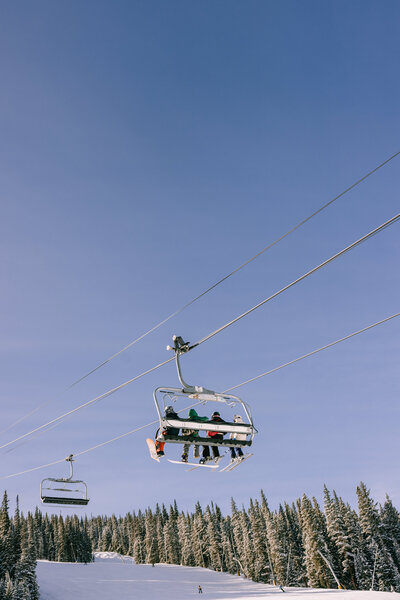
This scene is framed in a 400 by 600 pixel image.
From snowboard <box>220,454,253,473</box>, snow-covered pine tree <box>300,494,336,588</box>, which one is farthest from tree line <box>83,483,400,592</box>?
snowboard <box>220,454,253,473</box>

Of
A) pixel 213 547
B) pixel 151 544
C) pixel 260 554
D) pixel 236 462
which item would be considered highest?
pixel 151 544

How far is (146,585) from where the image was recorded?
93.5 metres

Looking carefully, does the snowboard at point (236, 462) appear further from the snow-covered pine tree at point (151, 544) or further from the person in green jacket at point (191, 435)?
the snow-covered pine tree at point (151, 544)

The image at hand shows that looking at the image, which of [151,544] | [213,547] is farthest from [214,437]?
[151,544]

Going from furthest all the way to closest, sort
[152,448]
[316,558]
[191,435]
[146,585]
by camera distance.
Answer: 1. [146,585]
2. [316,558]
3. [152,448]
4. [191,435]

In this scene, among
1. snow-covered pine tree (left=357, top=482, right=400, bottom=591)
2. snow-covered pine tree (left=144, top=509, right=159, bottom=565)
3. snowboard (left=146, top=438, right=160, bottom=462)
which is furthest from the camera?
snow-covered pine tree (left=144, top=509, right=159, bottom=565)

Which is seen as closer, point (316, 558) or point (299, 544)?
point (316, 558)

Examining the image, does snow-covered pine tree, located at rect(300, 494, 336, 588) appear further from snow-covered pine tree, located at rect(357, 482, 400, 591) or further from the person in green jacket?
the person in green jacket

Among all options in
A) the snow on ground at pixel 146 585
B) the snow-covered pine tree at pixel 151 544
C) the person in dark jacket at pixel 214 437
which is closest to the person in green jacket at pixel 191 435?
the person in dark jacket at pixel 214 437

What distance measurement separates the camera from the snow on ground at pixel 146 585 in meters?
78.1

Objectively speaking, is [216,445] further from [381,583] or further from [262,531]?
[262,531]

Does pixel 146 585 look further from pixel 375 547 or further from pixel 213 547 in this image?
pixel 375 547

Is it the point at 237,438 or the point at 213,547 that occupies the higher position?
the point at 213,547

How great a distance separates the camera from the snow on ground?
256ft
